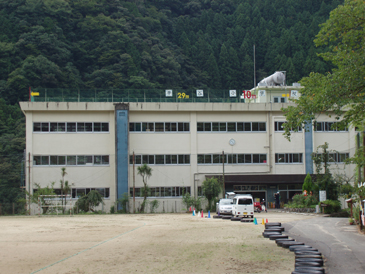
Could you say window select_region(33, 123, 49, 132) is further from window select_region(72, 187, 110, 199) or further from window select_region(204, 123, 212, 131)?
window select_region(204, 123, 212, 131)

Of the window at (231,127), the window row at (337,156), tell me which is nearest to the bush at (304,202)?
the window row at (337,156)

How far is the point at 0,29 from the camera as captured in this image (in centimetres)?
9188

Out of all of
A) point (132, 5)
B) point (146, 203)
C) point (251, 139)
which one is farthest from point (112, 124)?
point (132, 5)

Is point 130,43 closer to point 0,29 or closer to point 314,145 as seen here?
point 0,29

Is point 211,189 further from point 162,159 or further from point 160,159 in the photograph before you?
point 160,159

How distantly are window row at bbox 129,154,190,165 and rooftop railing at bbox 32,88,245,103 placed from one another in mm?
6322

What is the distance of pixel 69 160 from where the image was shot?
1950 inches

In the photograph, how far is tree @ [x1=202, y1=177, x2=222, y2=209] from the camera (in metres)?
47.5

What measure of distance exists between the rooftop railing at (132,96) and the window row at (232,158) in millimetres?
6386

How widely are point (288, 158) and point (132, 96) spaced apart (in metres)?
19.3

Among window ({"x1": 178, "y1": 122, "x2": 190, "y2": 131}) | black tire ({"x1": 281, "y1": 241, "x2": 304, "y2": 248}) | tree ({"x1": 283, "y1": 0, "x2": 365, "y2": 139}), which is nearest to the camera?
tree ({"x1": 283, "y1": 0, "x2": 365, "y2": 139})

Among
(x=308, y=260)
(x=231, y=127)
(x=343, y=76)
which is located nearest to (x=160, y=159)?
(x=231, y=127)

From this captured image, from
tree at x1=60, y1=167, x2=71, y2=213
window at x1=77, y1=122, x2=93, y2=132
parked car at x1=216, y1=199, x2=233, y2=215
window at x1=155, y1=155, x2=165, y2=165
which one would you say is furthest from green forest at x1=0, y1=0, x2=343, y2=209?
parked car at x1=216, y1=199, x2=233, y2=215

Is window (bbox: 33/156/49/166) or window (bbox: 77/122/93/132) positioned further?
window (bbox: 77/122/93/132)
